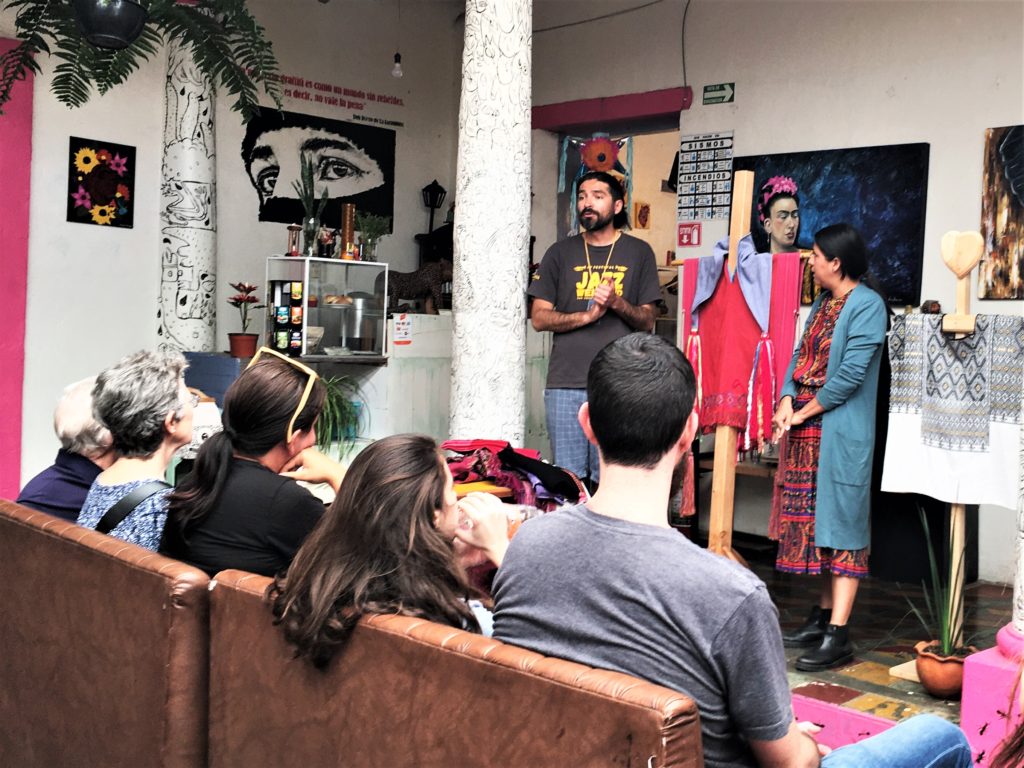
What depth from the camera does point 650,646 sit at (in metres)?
1.70

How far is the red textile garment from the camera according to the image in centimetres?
493

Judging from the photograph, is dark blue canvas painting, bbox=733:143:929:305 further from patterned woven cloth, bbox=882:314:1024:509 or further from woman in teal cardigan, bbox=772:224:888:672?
patterned woven cloth, bbox=882:314:1024:509

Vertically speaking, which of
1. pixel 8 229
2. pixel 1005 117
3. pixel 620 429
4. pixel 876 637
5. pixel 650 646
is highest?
pixel 1005 117

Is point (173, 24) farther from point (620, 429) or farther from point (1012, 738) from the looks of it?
point (1012, 738)

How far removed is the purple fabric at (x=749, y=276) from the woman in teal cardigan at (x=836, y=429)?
30 centimetres

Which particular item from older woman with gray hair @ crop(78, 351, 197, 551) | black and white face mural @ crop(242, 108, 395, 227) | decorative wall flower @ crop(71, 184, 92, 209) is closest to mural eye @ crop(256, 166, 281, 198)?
black and white face mural @ crop(242, 108, 395, 227)

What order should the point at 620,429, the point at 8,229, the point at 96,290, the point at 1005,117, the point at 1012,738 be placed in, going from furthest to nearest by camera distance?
1. the point at 96,290
2. the point at 8,229
3. the point at 1005,117
4. the point at 620,429
5. the point at 1012,738

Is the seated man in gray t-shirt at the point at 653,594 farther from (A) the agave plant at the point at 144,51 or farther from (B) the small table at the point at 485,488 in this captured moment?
(B) the small table at the point at 485,488

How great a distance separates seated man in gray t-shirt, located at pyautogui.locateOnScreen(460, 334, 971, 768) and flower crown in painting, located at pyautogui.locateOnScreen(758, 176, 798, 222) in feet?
17.4

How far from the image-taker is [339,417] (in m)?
7.24

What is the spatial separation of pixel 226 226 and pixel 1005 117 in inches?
194

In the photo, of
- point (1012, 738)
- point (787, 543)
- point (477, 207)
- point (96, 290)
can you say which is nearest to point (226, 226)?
point (96, 290)

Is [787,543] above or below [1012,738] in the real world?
below

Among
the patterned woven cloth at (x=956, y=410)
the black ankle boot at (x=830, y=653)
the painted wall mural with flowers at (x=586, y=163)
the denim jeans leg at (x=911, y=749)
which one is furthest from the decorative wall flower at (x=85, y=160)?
the denim jeans leg at (x=911, y=749)
